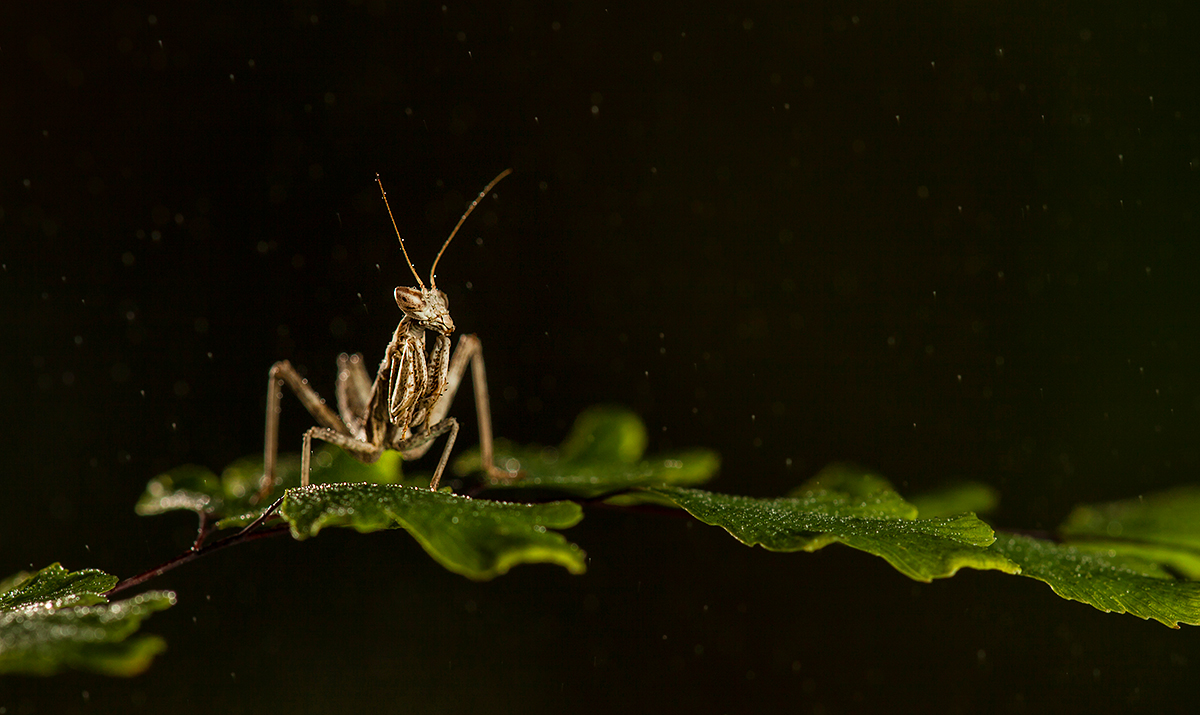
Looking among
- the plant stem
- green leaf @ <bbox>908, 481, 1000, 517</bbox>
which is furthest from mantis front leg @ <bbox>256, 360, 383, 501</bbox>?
green leaf @ <bbox>908, 481, 1000, 517</bbox>

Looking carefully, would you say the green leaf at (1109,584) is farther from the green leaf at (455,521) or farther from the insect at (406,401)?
the insect at (406,401)

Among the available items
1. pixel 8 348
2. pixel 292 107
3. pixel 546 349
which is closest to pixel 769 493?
pixel 546 349

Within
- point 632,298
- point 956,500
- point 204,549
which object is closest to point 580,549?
point 204,549

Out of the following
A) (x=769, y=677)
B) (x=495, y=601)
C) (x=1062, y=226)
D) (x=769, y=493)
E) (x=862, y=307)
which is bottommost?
(x=769, y=677)

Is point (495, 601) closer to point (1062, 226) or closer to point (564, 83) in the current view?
point (564, 83)

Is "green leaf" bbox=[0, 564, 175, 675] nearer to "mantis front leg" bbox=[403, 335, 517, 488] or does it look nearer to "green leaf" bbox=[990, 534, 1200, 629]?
"mantis front leg" bbox=[403, 335, 517, 488]

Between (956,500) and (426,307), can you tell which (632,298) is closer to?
(956,500)
